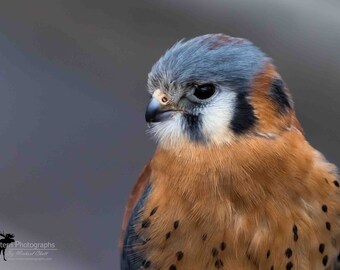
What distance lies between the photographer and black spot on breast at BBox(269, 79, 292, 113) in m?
1.14

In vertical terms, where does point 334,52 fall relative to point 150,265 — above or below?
above

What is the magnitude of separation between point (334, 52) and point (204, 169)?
534 mm

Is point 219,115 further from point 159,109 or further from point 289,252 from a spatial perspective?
point 289,252

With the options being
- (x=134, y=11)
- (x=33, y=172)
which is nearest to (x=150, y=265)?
(x=33, y=172)

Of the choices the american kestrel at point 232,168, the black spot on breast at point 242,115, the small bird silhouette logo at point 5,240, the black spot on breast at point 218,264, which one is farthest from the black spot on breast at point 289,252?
the small bird silhouette logo at point 5,240

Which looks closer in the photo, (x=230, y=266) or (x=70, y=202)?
(x=230, y=266)

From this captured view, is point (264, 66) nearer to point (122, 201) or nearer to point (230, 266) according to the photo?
point (230, 266)

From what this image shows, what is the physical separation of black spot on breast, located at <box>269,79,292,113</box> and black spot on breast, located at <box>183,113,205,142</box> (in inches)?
5.5

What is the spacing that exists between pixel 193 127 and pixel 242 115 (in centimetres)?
Result: 9

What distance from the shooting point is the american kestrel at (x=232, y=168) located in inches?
44.2

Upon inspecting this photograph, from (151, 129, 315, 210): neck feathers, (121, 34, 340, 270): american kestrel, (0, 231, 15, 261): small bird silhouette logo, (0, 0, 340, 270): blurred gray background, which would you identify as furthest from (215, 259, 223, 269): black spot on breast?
(0, 231, 15, 261): small bird silhouette logo

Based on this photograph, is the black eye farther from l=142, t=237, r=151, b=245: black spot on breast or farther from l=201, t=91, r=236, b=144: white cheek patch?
l=142, t=237, r=151, b=245: black spot on breast

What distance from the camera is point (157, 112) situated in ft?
3.73

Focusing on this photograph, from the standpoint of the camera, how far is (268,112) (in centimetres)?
113
